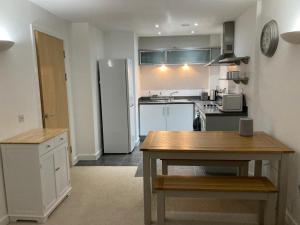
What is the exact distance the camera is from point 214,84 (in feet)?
21.1

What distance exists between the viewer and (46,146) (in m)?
2.71

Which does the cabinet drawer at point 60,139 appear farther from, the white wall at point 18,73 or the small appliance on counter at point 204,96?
the small appliance on counter at point 204,96

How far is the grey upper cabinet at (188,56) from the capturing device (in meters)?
6.23

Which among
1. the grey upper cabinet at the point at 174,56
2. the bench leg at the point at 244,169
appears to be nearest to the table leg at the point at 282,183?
the bench leg at the point at 244,169

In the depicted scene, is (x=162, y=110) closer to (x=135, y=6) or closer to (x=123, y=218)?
(x=135, y=6)

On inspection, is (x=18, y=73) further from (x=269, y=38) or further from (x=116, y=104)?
(x=269, y=38)

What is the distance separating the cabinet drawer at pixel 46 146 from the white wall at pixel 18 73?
431mm

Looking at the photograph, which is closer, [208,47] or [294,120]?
[294,120]

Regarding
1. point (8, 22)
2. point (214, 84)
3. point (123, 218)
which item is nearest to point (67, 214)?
point (123, 218)

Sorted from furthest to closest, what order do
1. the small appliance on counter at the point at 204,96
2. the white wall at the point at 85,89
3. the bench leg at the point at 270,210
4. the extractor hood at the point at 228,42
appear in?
the small appliance on counter at the point at 204,96
the extractor hood at the point at 228,42
the white wall at the point at 85,89
the bench leg at the point at 270,210

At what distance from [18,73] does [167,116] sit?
12.4 feet

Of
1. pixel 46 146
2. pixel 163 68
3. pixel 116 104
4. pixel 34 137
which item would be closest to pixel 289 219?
pixel 46 146

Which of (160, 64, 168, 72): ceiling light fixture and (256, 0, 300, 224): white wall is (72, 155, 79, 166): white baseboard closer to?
(256, 0, 300, 224): white wall

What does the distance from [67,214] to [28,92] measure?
5.01 feet
